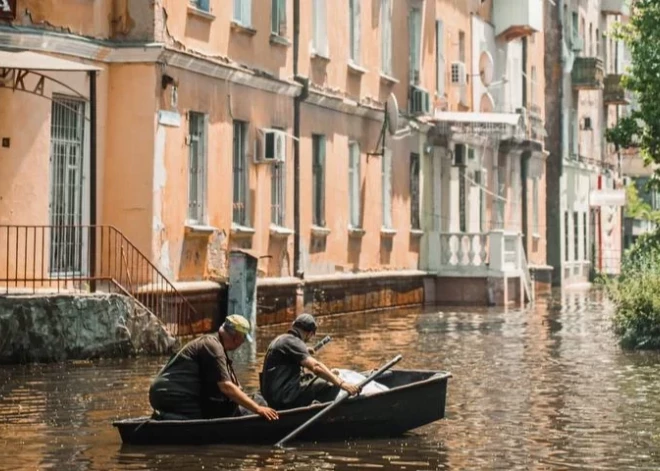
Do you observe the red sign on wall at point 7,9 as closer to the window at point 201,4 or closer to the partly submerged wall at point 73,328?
the partly submerged wall at point 73,328

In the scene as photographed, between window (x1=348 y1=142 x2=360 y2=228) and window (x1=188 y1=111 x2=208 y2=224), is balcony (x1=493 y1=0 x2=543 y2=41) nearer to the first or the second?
window (x1=348 y1=142 x2=360 y2=228)

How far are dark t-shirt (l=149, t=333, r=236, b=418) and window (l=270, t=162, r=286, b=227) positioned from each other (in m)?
18.5

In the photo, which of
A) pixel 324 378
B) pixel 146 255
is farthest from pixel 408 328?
pixel 324 378

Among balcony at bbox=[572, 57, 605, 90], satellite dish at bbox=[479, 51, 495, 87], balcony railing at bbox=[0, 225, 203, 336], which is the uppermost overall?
balcony at bbox=[572, 57, 605, 90]

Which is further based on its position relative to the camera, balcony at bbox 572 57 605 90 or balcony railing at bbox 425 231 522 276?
balcony at bbox 572 57 605 90

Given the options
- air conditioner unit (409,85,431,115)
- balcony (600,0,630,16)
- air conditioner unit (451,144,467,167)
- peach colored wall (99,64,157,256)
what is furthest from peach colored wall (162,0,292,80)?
balcony (600,0,630,16)

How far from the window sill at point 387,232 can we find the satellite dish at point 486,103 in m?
10.0

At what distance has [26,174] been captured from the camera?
86.7 ft

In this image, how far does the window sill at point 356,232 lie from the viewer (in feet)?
131

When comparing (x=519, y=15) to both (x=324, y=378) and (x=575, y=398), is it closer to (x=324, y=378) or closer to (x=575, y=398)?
(x=575, y=398)

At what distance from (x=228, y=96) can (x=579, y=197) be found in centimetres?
3529

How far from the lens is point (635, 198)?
3012 inches

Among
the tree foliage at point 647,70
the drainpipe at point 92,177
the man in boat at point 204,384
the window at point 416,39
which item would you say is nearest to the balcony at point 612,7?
the window at point 416,39

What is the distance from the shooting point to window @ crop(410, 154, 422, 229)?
4547cm
